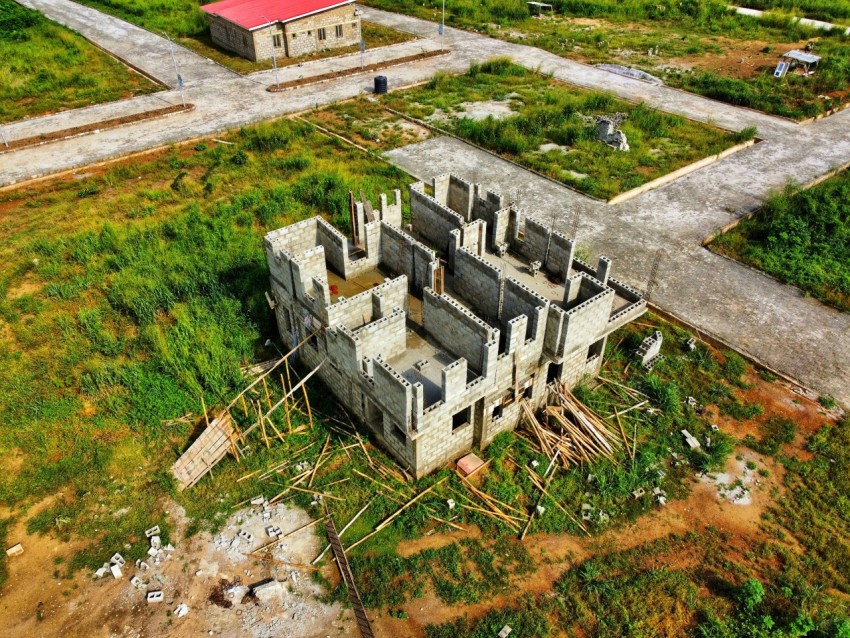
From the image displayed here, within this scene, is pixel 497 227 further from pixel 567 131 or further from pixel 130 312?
pixel 567 131

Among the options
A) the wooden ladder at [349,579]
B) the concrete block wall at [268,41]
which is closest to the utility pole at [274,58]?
the concrete block wall at [268,41]

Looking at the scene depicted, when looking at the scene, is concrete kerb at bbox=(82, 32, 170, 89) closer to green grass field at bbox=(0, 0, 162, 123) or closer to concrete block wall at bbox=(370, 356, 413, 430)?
green grass field at bbox=(0, 0, 162, 123)

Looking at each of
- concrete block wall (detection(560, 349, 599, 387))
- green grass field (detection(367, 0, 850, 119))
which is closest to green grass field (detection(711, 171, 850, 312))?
concrete block wall (detection(560, 349, 599, 387))

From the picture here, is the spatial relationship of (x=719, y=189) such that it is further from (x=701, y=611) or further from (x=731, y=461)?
(x=701, y=611)

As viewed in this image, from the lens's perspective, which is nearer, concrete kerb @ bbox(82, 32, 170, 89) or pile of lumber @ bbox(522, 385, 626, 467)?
pile of lumber @ bbox(522, 385, 626, 467)

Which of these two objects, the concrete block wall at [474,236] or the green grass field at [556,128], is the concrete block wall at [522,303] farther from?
the green grass field at [556,128]

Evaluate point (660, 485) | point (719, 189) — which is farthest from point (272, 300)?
point (719, 189)
